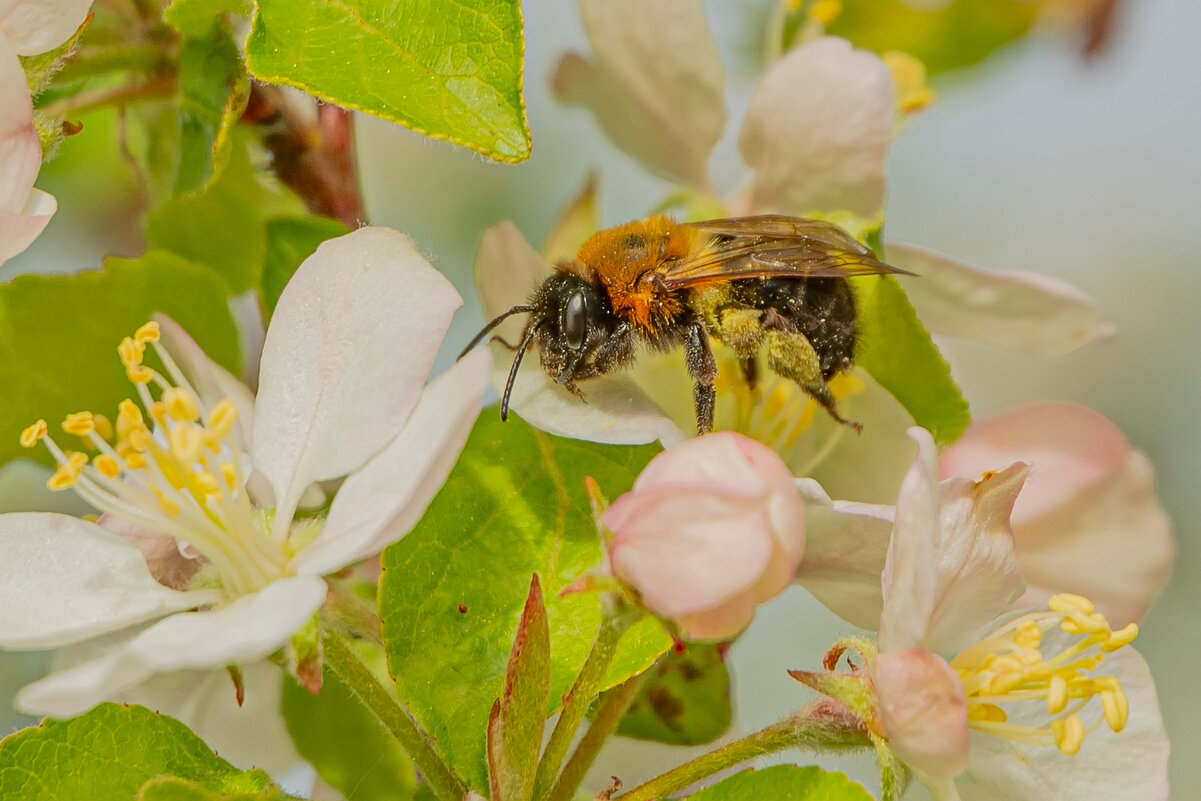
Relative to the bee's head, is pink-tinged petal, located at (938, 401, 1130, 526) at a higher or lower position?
lower

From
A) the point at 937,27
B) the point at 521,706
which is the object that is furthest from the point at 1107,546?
the point at 937,27

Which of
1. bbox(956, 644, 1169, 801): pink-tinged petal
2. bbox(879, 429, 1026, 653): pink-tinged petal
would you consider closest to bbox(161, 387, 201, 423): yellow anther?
bbox(879, 429, 1026, 653): pink-tinged petal

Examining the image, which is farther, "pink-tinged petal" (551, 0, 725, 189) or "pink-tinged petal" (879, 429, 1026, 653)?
"pink-tinged petal" (551, 0, 725, 189)

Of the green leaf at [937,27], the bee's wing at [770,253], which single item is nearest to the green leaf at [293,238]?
the bee's wing at [770,253]

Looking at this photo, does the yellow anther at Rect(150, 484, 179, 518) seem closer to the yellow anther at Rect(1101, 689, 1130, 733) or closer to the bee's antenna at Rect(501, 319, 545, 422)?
the bee's antenna at Rect(501, 319, 545, 422)

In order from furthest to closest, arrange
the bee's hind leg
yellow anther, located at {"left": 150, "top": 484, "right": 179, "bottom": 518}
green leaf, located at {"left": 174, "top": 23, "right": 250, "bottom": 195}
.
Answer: the bee's hind leg, green leaf, located at {"left": 174, "top": 23, "right": 250, "bottom": 195}, yellow anther, located at {"left": 150, "top": 484, "right": 179, "bottom": 518}

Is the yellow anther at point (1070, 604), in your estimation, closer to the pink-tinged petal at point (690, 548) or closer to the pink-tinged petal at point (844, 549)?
the pink-tinged petal at point (844, 549)

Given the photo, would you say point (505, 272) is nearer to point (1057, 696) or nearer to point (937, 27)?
point (1057, 696)
